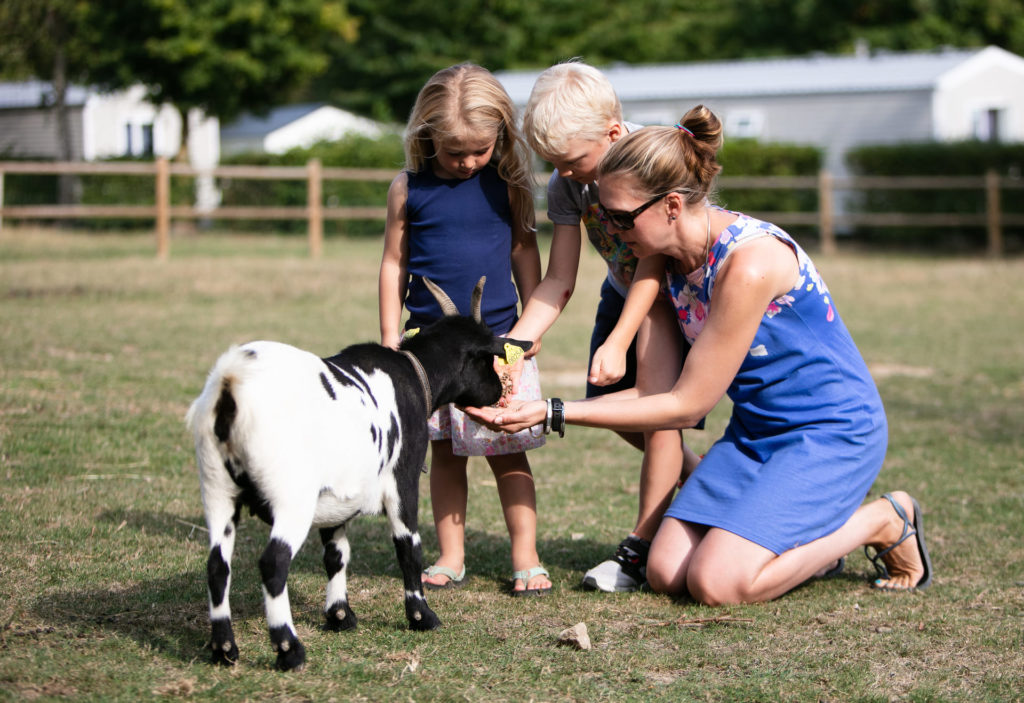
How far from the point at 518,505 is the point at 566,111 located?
5.51ft

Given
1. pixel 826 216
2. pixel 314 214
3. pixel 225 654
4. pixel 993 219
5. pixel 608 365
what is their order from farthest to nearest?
pixel 826 216 → pixel 993 219 → pixel 314 214 → pixel 608 365 → pixel 225 654

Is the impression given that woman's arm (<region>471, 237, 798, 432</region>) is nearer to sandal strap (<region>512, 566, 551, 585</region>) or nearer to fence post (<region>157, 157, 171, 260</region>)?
sandal strap (<region>512, 566, 551, 585</region>)

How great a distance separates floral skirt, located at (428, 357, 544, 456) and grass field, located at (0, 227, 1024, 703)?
23.3 inches

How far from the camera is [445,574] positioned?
4.56m

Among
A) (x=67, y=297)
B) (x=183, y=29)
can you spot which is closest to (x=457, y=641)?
(x=67, y=297)

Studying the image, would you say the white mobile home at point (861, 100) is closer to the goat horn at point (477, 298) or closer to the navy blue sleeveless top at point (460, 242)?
the navy blue sleeveless top at point (460, 242)

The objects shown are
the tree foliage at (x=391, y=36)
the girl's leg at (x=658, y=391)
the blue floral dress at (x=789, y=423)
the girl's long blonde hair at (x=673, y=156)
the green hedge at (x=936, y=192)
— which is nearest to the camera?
the girl's long blonde hair at (x=673, y=156)

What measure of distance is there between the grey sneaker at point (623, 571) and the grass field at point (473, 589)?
0.11m

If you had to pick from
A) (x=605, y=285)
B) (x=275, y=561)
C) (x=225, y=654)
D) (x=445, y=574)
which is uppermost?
(x=605, y=285)

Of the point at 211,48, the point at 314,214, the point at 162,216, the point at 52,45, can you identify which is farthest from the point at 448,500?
the point at 52,45

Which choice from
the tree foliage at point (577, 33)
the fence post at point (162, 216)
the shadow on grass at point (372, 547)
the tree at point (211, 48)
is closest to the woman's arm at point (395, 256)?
the shadow on grass at point (372, 547)

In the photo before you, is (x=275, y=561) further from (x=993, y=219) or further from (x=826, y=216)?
(x=993, y=219)

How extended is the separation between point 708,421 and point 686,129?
4400mm

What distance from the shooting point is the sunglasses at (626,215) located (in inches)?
159
